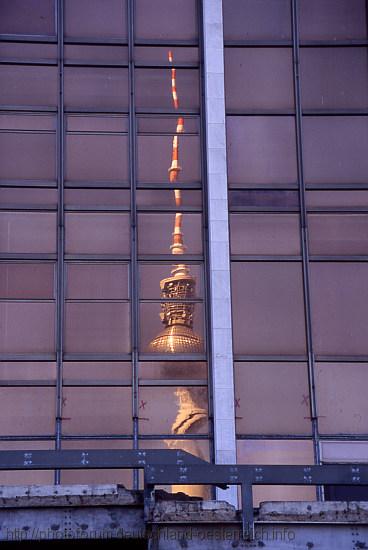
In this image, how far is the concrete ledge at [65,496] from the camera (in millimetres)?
18438

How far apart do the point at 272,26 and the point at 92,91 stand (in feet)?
15.0

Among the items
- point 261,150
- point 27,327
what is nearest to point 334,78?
point 261,150

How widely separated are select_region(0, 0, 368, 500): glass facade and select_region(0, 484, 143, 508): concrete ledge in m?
5.88

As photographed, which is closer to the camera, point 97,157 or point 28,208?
point 28,208

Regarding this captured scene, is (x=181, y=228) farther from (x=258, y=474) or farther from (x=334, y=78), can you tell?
(x=258, y=474)

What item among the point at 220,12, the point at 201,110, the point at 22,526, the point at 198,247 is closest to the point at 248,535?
the point at 22,526

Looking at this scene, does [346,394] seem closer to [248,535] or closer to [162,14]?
[248,535]

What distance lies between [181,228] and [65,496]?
31.0ft

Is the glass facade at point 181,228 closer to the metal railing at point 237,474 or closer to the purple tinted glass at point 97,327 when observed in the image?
the purple tinted glass at point 97,327

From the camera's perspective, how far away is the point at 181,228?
26.6 metres

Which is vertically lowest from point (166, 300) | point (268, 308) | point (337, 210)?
point (268, 308)

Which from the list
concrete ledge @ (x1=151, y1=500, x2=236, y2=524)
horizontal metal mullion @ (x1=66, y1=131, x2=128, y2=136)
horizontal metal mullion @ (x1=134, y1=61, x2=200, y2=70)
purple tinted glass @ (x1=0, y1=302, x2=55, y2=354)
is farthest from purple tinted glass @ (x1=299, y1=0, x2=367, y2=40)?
concrete ledge @ (x1=151, y1=500, x2=236, y2=524)

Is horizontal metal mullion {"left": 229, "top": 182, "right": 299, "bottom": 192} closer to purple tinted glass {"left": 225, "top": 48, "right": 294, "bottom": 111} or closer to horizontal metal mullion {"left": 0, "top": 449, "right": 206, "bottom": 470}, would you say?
purple tinted glass {"left": 225, "top": 48, "right": 294, "bottom": 111}

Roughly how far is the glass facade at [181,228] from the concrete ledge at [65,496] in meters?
5.88
